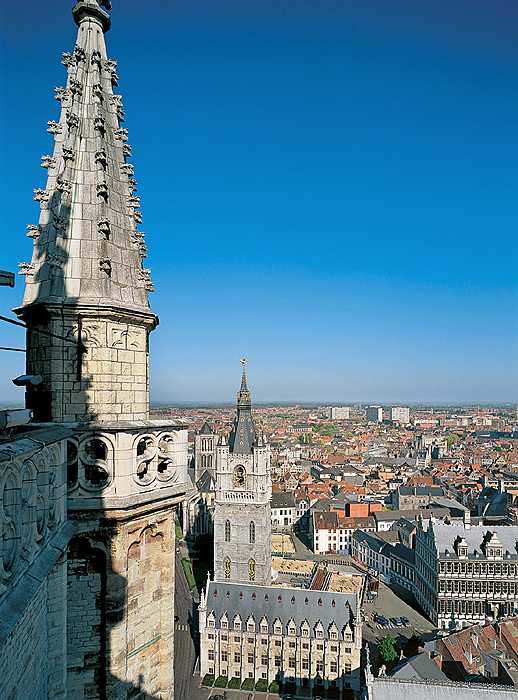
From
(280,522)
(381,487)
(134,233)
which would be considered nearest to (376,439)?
(381,487)

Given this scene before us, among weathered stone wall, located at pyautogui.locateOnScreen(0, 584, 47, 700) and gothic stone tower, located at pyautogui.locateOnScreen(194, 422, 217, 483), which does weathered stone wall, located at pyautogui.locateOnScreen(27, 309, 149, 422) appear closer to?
weathered stone wall, located at pyautogui.locateOnScreen(0, 584, 47, 700)

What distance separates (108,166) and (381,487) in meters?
101

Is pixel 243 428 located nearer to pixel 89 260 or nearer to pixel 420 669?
pixel 420 669

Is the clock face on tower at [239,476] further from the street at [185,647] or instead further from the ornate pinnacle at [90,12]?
the ornate pinnacle at [90,12]

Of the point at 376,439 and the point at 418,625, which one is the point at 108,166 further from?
the point at 376,439

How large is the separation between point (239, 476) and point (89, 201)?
35222 millimetres

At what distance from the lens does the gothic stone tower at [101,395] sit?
6.22 metres

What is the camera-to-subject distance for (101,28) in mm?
7582

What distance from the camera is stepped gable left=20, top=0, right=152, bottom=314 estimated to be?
257 inches

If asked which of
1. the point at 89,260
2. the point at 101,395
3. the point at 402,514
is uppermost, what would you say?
the point at 89,260

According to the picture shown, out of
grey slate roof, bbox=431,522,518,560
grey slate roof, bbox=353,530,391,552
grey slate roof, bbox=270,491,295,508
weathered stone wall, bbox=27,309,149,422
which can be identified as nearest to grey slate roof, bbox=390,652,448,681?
grey slate roof, bbox=431,522,518,560

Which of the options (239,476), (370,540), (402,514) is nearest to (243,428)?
(239,476)

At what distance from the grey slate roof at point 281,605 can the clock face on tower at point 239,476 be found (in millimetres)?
7822

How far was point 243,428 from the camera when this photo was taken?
133 ft
